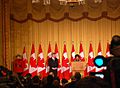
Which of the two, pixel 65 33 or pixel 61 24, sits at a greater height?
pixel 61 24

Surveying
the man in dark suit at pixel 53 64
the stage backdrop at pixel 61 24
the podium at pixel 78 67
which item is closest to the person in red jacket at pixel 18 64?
the stage backdrop at pixel 61 24

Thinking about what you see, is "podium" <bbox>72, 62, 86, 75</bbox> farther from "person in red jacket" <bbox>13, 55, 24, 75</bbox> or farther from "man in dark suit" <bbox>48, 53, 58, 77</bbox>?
"person in red jacket" <bbox>13, 55, 24, 75</bbox>

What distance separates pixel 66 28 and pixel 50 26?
0.89 meters

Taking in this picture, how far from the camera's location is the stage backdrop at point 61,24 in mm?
17844

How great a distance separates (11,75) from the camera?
177cm

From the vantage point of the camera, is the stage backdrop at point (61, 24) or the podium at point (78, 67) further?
the stage backdrop at point (61, 24)

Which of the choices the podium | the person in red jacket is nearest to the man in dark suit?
the podium

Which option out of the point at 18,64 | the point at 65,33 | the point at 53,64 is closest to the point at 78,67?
→ the point at 53,64

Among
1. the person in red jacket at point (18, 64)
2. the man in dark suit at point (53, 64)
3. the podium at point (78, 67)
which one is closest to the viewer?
the podium at point (78, 67)

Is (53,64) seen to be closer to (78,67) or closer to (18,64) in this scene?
(78,67)

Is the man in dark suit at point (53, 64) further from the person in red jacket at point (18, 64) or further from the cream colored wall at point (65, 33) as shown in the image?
the person in red jacket at point (18, 64)

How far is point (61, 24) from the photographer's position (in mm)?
18141

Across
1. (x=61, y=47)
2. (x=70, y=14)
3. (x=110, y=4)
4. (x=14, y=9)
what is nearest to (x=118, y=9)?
(x=110, y=4)

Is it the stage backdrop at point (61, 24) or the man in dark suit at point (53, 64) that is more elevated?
the stage backdrop at point (61, 24)
